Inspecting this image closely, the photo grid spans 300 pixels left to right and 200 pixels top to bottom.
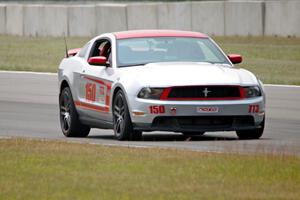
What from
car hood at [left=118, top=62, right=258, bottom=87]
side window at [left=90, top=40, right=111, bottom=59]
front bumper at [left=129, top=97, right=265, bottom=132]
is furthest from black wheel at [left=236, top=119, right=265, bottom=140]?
side window at [left=90, top=40, right=111, bottom=59]

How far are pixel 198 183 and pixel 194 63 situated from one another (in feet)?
18.0

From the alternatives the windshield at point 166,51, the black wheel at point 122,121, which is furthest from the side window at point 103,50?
the black wheel at point 122,121

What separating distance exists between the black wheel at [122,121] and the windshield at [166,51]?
0.66 metres

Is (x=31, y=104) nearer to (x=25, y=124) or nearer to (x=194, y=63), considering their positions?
(x=25, y=124)

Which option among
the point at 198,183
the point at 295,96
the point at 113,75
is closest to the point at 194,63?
the point at 113,75

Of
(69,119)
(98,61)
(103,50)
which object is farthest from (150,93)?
(69,119)

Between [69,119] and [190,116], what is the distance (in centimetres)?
254

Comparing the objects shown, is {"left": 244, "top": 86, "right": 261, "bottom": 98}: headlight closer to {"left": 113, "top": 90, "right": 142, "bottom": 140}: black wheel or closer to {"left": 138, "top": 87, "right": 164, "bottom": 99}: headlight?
{"left": 138, "top": 87, "right": 164, "bottom": 99}: headlight

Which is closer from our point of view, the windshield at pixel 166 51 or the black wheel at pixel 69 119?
the windshield at pixel 166 51

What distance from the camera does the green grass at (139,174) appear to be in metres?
10.1

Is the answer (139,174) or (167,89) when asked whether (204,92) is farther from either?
(139,174)

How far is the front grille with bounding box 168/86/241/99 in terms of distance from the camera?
1524cm

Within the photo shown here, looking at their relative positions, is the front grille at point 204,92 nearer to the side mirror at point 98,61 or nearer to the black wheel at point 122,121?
the black wheel at point 122,121

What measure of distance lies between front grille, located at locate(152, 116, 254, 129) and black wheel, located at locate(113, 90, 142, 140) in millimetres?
322
